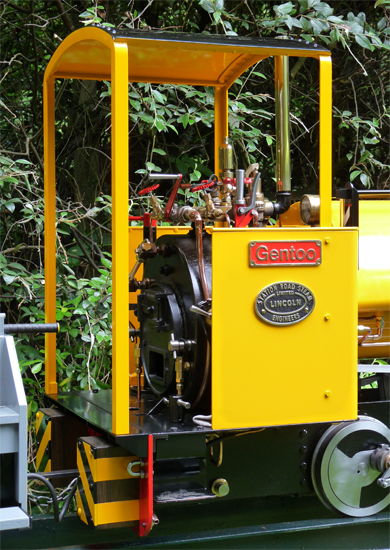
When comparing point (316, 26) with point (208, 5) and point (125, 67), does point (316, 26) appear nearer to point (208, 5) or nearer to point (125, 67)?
point (208, 5)

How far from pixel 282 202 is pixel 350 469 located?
1.29m

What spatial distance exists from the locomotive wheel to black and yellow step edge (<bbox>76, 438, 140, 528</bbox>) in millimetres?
849

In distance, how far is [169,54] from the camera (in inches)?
138

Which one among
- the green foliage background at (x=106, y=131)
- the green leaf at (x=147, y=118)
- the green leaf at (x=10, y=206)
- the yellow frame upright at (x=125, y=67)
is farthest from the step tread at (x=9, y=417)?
the green leaf at (x=147, y=118)

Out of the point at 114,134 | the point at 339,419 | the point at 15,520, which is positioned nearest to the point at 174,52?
the point at 114,134

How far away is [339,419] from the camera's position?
120 inches

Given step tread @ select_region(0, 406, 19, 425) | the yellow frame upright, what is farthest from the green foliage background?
step tread @ select_region(0, 406, 19, 425)

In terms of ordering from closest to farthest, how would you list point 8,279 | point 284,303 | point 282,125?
point 284,303, point 282,125, point 8,279

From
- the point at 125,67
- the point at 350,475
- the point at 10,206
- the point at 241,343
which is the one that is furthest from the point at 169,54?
the point at 350,475

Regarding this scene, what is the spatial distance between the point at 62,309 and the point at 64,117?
7.06 feet

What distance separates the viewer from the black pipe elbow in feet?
11.2

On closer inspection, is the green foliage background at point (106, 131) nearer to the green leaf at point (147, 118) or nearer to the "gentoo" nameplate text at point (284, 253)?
the green leaf at point (147, 118)

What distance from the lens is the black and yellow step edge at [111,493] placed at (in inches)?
115

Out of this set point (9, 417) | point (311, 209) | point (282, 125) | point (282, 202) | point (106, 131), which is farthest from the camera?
point (106, 131)
